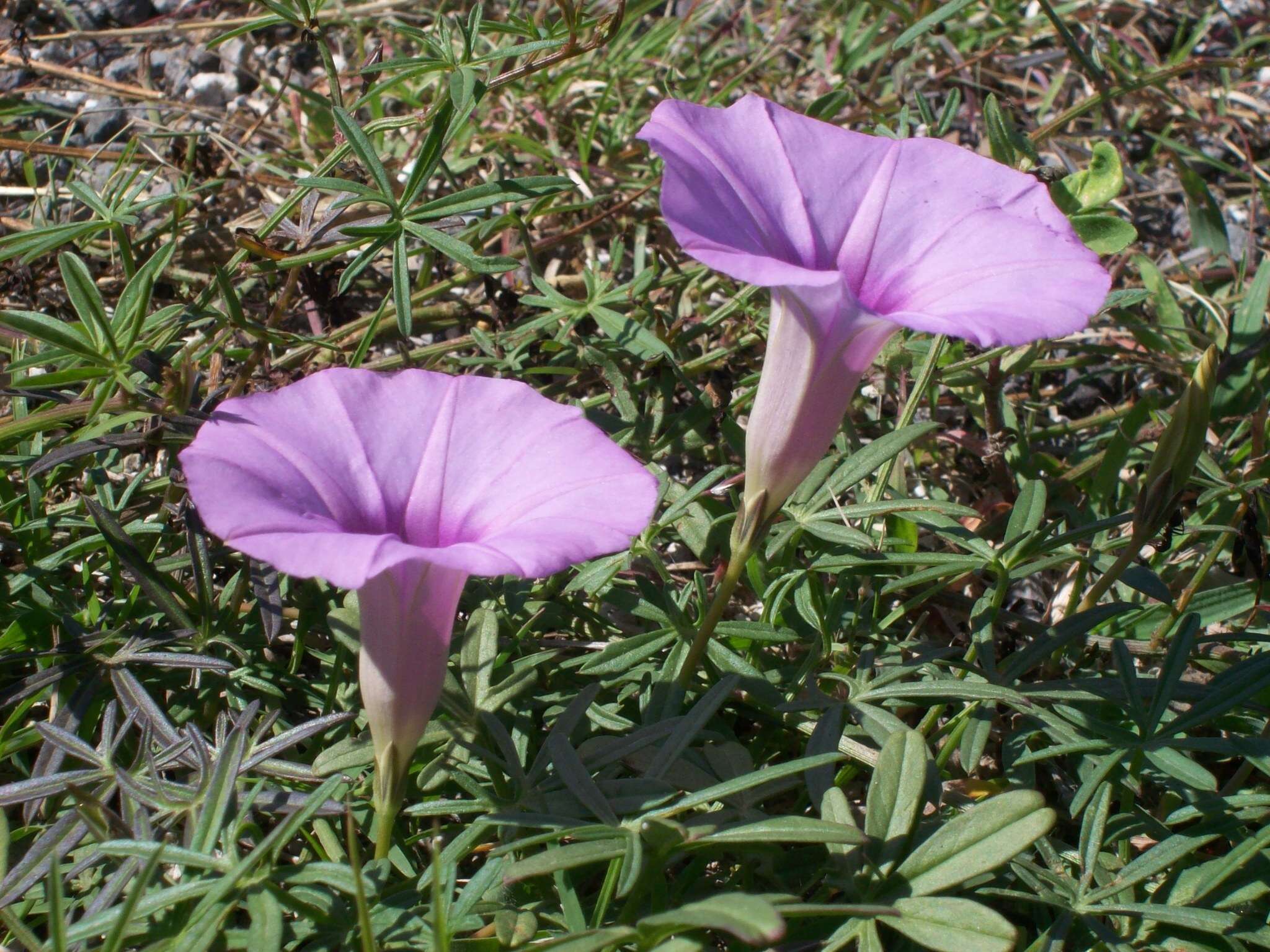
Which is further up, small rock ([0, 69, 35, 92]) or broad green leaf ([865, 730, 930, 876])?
small rock ([0, 69, 35, 92])

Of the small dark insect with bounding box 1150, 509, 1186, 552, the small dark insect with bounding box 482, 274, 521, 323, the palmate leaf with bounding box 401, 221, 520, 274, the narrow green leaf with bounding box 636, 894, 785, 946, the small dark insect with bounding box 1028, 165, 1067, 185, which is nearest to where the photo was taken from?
the narrow green leaf with bounding box 636, 894, 785, 946

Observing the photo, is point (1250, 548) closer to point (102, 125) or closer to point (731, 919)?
point (731, 919)

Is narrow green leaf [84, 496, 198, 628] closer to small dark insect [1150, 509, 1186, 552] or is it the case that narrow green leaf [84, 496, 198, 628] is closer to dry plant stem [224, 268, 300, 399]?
dry plant stem [224, 268, 300, 399]

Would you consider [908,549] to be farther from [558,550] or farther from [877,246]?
[558,550]

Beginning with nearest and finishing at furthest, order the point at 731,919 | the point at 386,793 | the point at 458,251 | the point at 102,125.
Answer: the point at 731,919, the point at 386,793, the point at 458,251, the point at 102,125

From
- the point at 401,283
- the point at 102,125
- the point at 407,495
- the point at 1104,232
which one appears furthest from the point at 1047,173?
the point at 102,125

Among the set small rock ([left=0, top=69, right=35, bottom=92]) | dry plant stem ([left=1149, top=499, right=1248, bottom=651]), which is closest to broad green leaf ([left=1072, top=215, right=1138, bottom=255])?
dry plant stem ([left=1149, top=499, right=1248, bottom=651])

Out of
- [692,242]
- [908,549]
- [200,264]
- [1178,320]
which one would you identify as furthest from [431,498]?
[1178,320]

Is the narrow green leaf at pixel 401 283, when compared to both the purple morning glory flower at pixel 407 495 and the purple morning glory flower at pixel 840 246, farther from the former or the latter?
the purple morning glory flower at pixel 840 246
